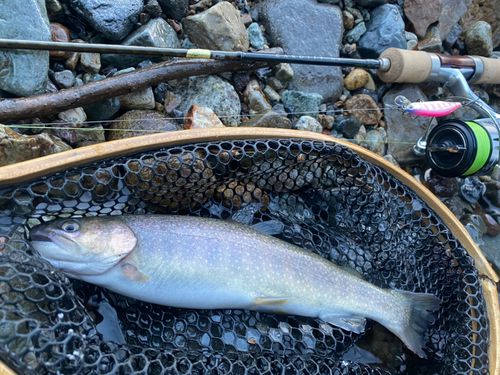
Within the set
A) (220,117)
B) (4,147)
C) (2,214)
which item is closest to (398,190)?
(220,117)

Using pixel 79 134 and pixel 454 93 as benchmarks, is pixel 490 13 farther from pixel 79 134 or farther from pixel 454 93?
pixel 79 134

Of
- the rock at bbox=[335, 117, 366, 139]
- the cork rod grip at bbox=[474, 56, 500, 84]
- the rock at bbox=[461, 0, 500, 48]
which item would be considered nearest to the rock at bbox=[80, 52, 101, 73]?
the rock at bbox=[335, 117, 366, 139]

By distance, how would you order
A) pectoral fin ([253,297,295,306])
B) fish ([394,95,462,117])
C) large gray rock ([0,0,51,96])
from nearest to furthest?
pectoral fin ([253,297,295,306]) → large gray rock ([0,0,51,96]) → fish ([394,95,462,117])

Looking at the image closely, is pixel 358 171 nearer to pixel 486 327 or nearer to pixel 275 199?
pixel 275 199

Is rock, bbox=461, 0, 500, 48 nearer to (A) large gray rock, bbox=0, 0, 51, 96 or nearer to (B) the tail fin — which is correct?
(B) the tail fin

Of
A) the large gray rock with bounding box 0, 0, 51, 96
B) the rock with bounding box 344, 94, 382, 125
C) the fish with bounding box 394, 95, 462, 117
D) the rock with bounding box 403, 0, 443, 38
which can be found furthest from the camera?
the rock with bounding box 403, 0, 443, 38

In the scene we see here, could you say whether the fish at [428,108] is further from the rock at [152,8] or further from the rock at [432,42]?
the rock at [152,8]

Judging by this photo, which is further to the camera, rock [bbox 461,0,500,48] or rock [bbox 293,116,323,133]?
rock [bbox 461,0,500,48]

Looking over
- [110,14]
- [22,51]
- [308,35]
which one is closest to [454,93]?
[308,35]

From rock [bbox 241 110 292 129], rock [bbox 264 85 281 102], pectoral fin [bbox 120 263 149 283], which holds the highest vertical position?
rock [bbox 264 85 281 102]
